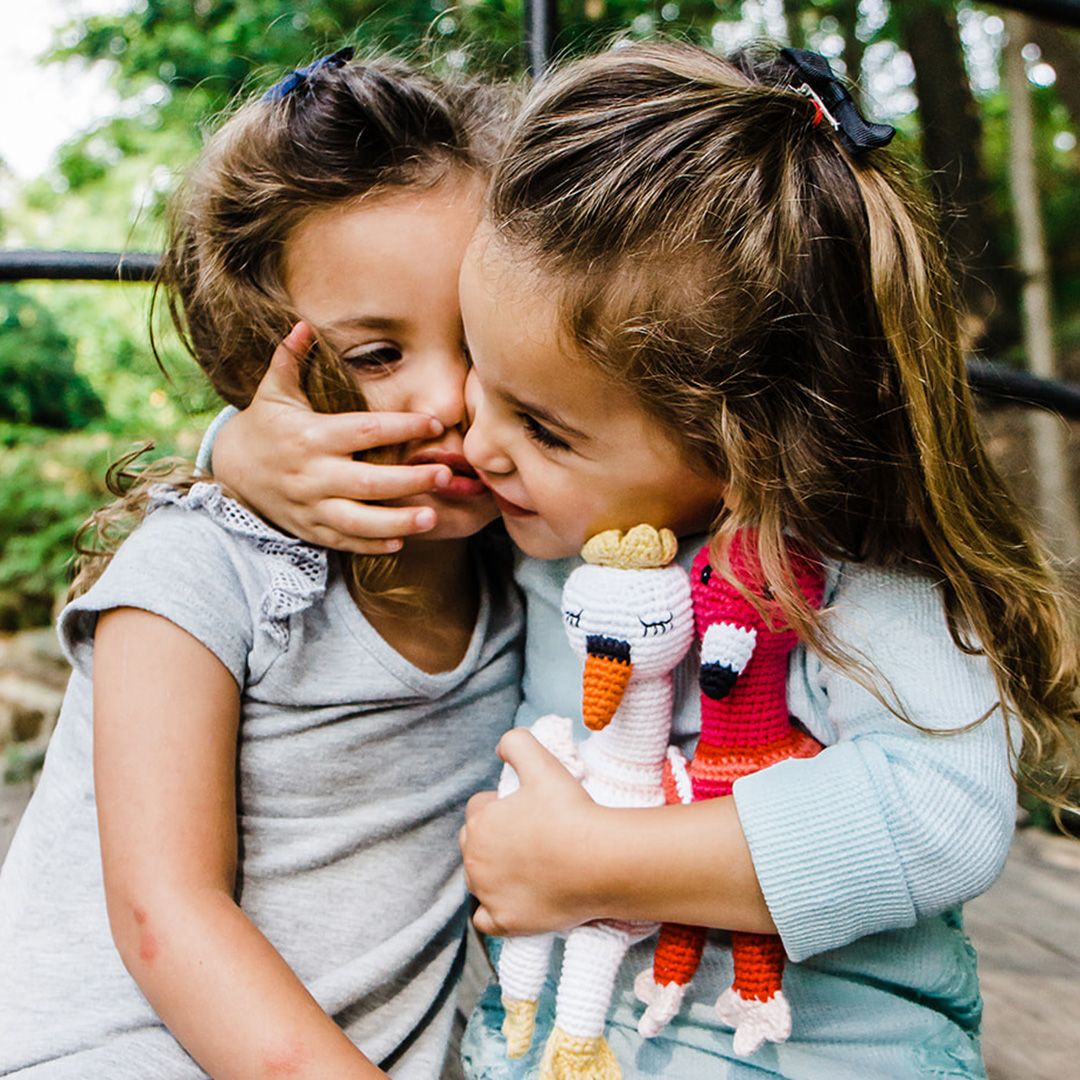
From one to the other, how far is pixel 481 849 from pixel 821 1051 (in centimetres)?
38

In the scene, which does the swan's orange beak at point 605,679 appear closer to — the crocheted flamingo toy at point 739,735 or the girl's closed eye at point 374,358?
the crocheted flamingo toy at point 739,735

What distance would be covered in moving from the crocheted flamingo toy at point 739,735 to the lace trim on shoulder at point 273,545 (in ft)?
1.29

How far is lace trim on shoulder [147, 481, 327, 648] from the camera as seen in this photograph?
42.4 inches

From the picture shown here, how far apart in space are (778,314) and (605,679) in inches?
13.2

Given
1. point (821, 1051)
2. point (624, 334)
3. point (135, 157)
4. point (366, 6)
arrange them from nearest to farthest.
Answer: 1. point (624, 334)
2. point (821, 1051)
3. point (366, 6)
4. point (135, 157)

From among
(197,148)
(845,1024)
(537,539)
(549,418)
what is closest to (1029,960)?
(845,1024)

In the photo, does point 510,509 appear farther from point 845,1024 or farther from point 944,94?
point 944,94

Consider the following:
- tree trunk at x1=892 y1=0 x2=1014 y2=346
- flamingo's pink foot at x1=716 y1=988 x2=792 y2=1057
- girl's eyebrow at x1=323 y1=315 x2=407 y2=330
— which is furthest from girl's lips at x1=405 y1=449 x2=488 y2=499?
tree trunk at x1=892 y1=0 x2=1014 y2=346

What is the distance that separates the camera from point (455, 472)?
1128mm

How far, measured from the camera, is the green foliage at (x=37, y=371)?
5531mm

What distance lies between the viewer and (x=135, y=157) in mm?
7109

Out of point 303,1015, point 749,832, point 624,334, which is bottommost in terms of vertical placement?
point 303,1015

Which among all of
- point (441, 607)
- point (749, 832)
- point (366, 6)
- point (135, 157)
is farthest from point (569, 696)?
point (135, 157)

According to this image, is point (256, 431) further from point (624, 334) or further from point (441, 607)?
point (624, 334)
